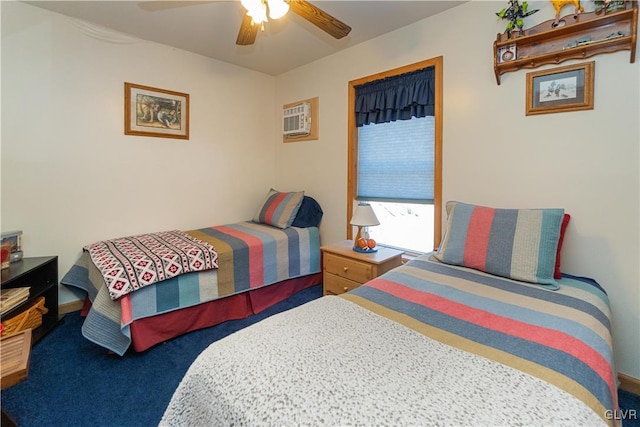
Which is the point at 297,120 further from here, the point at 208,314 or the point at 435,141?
the point at 208,314

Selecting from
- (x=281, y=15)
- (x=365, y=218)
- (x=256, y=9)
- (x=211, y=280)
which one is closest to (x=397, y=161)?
(x=365, y=218)

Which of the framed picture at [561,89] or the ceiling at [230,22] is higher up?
the ceiling at [230,22]

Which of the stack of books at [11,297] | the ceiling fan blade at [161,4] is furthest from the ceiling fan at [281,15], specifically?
the stack of books at [11,297]

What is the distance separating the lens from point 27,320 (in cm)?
206

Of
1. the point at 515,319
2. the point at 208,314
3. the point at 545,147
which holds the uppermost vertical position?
the point at 545,147

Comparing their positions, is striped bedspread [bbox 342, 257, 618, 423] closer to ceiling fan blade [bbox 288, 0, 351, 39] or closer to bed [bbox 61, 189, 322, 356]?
bed [bbox 61, 189, 322, 356]

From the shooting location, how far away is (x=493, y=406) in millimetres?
724

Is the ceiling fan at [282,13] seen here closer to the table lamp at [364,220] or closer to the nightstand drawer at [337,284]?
the table lamp at [364,220]

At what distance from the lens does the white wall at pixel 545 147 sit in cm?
166

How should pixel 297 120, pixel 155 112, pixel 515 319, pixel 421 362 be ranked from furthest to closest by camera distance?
pixel 297 120 < pixel 155 112 < pixel 515 319 < pixel 421 362

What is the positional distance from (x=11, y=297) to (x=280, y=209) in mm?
2161

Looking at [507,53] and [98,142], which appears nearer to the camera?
[507,53]

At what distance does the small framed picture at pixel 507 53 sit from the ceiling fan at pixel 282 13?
106 centimetres

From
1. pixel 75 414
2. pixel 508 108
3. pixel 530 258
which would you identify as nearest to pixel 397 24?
pixel 508 108
